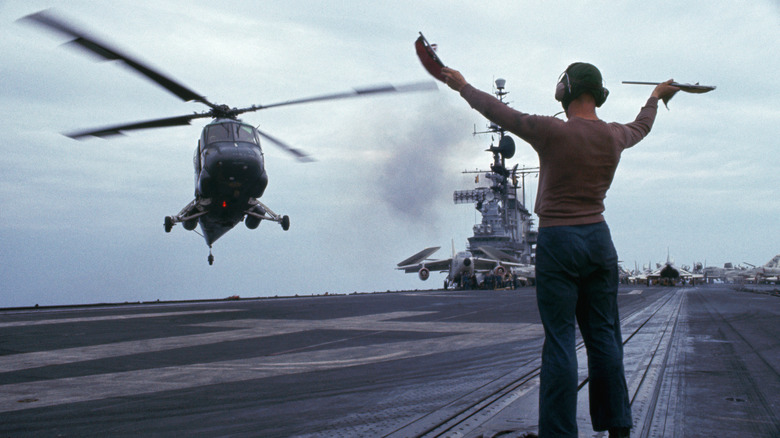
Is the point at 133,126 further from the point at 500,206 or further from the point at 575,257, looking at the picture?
the point at 500,206

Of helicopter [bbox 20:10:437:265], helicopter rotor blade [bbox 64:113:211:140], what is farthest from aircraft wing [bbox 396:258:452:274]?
helicopter rotor blade [bbox 64:113:211:140]

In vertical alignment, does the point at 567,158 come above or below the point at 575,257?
above

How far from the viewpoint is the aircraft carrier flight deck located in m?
A: 3.21

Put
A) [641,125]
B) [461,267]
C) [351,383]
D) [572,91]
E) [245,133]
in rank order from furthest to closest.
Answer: [461,267]
[245,133]
[351,383]
[641,125]
[572,91]

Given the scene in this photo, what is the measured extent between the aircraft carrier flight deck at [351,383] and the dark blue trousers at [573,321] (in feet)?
1.68

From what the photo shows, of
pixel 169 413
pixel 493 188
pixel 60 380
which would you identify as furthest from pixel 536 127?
pixel 493 188

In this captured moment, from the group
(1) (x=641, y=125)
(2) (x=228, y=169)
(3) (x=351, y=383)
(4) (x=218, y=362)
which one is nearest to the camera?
(1) (x=641, y=125)

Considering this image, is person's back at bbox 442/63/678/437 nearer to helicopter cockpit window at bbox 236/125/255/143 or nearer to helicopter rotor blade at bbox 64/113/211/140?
helicopter rotor blade at bbox 64/113/211/140

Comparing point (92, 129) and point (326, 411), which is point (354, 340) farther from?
point (92, 129)

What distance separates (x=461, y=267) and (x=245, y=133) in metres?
24.6

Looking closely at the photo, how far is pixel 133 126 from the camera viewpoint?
14.1 metres

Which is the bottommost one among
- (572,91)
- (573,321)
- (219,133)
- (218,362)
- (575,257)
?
(218,362)

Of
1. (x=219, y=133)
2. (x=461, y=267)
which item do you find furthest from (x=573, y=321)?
(x=461, y=267)

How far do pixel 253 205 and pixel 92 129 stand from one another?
21.4ft
